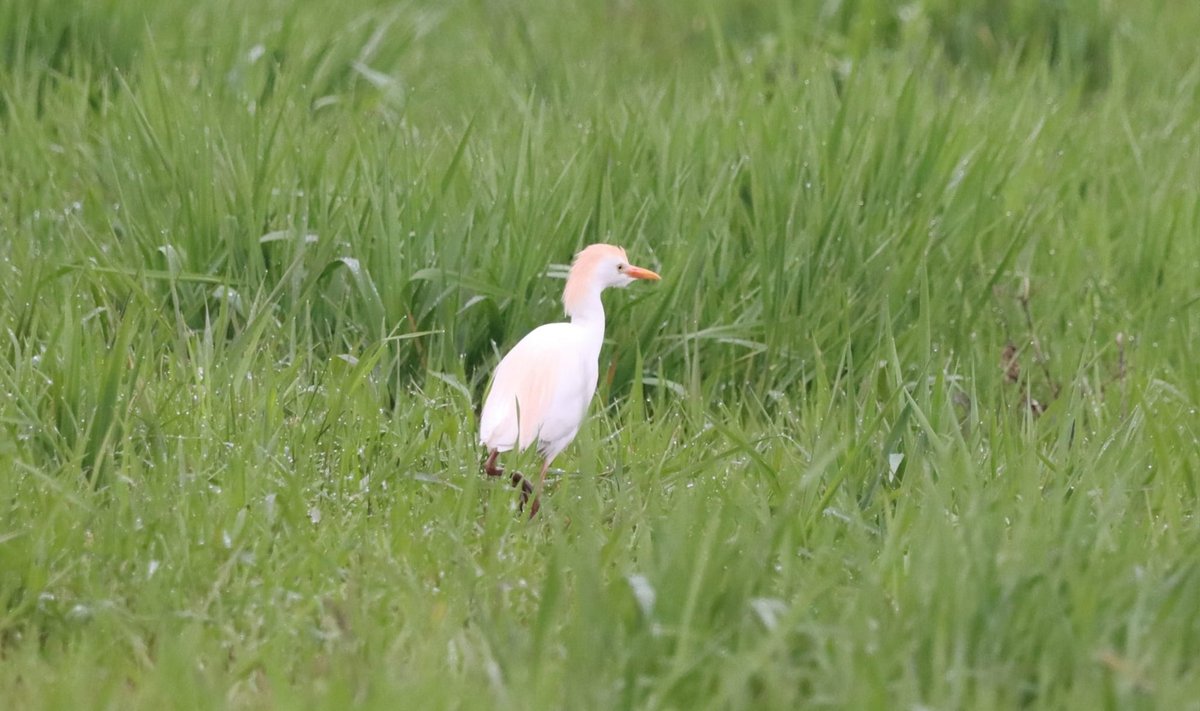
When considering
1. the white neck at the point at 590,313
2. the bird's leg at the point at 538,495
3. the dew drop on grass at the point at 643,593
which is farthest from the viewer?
the white neck at the point at 590,313

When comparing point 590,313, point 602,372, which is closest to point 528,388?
point 590,313

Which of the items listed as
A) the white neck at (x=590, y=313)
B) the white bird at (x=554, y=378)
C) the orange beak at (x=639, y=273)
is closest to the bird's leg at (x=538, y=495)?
the white bird at (x=554, y=378)

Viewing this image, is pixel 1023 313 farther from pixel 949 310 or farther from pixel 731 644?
pixel 731 644

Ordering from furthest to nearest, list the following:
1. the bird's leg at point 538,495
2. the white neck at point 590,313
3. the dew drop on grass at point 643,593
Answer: the white neck at point 590,313
the bird's leg at point 538,495
the dew drop on grass at point 643,593

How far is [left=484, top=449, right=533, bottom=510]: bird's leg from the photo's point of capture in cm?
288

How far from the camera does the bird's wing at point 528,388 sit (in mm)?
2896

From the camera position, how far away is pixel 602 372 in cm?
358

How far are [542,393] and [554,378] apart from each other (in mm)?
48

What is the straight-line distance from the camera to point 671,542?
2.31 m

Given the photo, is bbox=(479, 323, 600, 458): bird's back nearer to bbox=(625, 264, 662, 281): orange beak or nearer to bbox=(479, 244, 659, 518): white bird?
bbox=(479, 244, 659, 518): white bird

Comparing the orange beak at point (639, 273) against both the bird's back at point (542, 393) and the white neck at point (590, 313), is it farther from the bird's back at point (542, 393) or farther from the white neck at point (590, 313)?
the bird's back at point (542, 393)

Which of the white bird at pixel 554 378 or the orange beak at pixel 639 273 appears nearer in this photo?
the white bird at pixel 554 378

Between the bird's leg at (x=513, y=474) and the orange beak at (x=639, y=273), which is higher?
the orange beak at (x=639, y=273)

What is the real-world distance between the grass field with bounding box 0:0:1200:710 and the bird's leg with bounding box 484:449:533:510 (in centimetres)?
7
